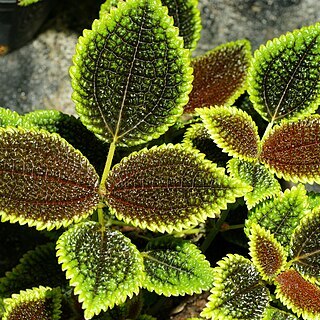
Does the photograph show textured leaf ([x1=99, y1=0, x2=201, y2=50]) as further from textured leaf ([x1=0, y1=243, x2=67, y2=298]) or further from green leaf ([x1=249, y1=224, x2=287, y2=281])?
textured leaf ([x1=0, y1=243, x2=67, y2=298])

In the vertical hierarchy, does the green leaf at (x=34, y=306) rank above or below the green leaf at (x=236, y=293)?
below

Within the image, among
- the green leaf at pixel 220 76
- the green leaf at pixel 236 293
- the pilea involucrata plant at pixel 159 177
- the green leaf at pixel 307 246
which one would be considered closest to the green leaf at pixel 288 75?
the pilea involucrata plant at pixel 159 177

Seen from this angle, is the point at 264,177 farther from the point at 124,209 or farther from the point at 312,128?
the point at 124,209

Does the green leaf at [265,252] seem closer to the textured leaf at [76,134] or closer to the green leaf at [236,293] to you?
the green leaf at [236,293]

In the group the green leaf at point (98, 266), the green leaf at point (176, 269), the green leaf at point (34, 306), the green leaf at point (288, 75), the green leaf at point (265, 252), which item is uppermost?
the green leaf at point (288, 75)

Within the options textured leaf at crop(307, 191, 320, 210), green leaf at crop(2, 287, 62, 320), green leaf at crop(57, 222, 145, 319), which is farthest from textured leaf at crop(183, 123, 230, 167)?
green leaf at crop(2, 287, 62, 320)

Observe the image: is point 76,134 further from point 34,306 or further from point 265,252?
point 265,252

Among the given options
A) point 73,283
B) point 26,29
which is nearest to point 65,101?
point 26,29
